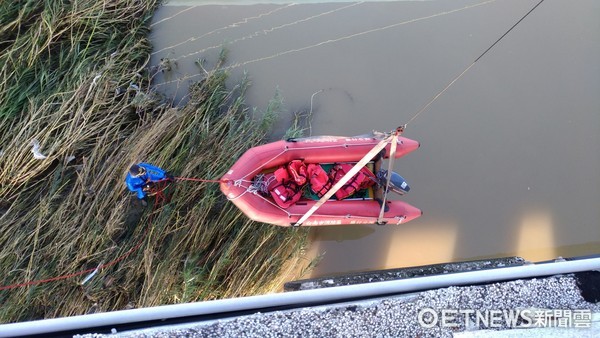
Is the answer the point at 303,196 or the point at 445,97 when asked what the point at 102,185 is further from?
the point at 445,97

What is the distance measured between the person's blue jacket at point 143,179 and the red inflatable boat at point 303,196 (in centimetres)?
34

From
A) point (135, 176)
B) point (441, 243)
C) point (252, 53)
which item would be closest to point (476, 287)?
point (441, 243)

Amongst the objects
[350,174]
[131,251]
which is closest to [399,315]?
[350,174]

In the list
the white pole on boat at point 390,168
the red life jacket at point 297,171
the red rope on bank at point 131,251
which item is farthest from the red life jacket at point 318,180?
the red rope on bank at point 131,251

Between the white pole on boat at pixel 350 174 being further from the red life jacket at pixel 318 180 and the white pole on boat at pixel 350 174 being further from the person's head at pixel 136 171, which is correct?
the person's head at pixel 136 171

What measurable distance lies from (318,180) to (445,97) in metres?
1.25

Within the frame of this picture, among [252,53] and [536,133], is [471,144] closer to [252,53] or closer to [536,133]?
[536,133]

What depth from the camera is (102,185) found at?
8.79 feet

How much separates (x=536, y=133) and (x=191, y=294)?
7.98 ft

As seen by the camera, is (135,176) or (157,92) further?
(157,92)

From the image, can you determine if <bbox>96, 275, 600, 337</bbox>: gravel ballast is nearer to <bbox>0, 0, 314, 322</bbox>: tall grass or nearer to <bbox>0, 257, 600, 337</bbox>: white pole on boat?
<bbox>0, 257, 600, 337</bbox>: white pole on boat

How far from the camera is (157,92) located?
119 inches

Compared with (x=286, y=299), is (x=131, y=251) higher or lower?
lower

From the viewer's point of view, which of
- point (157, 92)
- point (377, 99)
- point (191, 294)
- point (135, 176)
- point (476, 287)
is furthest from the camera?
point (377, 99)
